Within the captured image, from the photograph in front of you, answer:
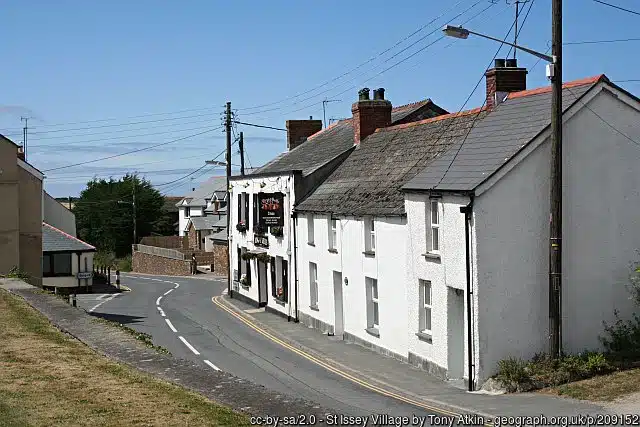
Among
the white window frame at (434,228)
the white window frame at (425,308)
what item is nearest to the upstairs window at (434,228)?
the white window frame at (434,228)

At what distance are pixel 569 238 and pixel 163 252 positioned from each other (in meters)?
58.6

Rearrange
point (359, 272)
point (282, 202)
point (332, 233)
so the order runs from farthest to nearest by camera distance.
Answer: point (282, 202) < point (332, 233) < point (359, 272)

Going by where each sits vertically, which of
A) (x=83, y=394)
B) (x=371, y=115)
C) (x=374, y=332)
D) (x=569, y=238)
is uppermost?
(x=371, y=115)

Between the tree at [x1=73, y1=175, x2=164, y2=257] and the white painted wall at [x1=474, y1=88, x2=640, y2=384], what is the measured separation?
83.8m

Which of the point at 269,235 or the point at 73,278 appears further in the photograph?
the point at 73,278

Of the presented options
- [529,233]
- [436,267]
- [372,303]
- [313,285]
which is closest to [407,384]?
[436,267]

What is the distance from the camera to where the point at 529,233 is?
2070cm

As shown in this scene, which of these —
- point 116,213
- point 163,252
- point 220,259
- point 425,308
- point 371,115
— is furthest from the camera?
point 116,213

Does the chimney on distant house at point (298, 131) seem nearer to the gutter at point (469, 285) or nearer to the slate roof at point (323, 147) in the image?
the slate roof at point (323, 147)

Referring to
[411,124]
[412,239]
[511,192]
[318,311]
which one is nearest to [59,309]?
[412,239]

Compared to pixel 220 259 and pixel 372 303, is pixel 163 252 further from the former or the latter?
pixel 372 303

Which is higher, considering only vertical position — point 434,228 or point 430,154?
point 430,154

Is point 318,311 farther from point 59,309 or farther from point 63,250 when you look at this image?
point 63,250

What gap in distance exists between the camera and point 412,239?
23.8 metres
